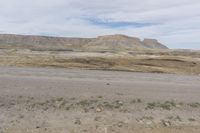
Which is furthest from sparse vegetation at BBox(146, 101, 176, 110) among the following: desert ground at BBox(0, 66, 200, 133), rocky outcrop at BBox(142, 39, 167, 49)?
rocky outcrop at BBox(142, 39, 167, 49)

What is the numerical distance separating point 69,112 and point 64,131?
77.7 inches

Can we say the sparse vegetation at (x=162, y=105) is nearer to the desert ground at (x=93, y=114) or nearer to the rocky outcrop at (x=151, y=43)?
the desert ground at (x=93, y=114)

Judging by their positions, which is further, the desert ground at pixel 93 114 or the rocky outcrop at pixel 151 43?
the rocky outcrop at pixel 151 43

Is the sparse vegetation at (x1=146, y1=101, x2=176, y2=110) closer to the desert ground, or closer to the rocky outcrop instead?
the desert ground

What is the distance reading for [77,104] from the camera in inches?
466

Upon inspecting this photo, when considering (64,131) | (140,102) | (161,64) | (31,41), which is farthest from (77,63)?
(31,41)

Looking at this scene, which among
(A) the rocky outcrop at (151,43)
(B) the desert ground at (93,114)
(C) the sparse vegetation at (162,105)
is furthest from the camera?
(A) the rocky outcrop at (151,43)

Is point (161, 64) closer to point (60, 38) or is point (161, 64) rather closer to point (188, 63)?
point (188, 63)

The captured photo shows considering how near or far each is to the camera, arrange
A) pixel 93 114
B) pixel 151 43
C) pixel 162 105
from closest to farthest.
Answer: pixel 93 114 → pixel 162 105 → pixel 151 43

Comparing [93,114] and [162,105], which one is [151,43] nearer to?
[162,105]

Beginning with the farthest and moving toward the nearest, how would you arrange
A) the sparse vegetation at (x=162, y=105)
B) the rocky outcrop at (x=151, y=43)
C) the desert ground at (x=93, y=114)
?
the rocky outcrop at (x=151, y=43) → the sparse vegetation at (x=162, y=105) → the desert ground at (x=93, y=114)

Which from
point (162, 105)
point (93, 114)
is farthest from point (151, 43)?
point (93, 114)

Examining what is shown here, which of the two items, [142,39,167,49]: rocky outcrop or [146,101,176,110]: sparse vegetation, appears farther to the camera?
[142,39,167,49]: rocky outcrop

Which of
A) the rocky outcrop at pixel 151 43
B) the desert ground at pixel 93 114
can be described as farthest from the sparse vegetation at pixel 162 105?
the rocky outcrop at pixel 151 43
